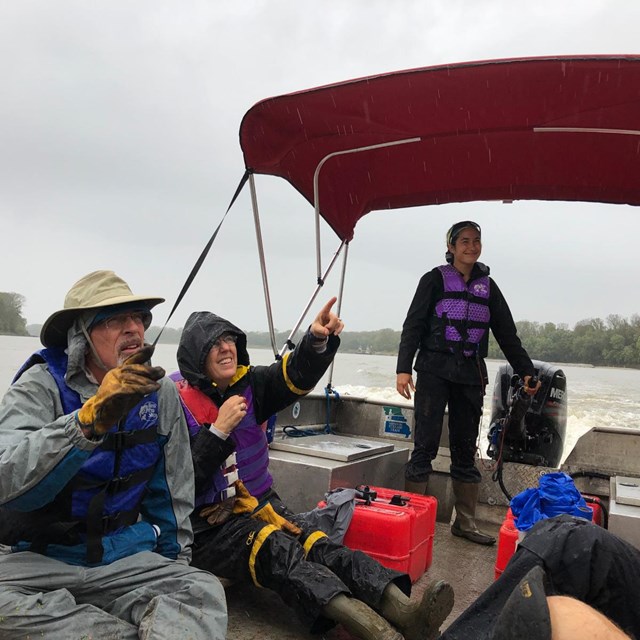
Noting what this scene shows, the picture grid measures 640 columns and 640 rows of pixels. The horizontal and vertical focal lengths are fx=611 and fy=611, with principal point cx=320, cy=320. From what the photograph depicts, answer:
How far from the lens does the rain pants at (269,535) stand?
210cm

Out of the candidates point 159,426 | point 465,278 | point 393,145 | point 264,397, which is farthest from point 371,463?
point 393,145

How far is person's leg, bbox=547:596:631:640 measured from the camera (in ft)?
3.70

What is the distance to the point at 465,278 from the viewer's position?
3.57 m

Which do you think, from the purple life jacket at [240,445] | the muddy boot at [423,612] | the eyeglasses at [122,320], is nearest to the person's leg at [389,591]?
the muddy boot at [423,612]

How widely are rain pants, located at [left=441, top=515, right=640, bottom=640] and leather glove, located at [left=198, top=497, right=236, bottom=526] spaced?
1109 mm

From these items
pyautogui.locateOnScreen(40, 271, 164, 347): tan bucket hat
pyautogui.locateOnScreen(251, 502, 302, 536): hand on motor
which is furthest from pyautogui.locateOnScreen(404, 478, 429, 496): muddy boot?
pyautogui.locateOnScreen(40, 271, 164, 347): tan bucket hat

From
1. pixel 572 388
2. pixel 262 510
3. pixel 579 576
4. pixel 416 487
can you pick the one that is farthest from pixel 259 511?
pixel 572 388

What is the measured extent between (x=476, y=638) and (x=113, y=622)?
3.12 ft

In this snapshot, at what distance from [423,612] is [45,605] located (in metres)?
1.14

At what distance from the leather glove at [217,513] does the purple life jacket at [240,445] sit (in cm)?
2

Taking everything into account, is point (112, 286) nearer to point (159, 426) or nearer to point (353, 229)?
point (159, 426)

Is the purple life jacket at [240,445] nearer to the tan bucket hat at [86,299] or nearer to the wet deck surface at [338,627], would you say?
the wet deck surface at [338,627]

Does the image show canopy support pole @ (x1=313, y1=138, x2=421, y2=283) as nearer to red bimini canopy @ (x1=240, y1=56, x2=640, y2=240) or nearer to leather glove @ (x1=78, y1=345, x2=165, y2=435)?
red bimini canopy @ (x1=240, y1=56, x2=640, y2=240)

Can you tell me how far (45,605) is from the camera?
5.29ft
